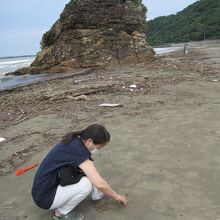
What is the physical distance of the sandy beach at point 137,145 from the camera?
3875 millimetres

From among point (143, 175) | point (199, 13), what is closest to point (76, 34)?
point (143, 175)

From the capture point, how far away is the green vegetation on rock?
100 metres

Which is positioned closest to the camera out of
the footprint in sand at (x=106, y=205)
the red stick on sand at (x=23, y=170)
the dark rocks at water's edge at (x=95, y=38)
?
the footprint in sand at (x=106, y=205)

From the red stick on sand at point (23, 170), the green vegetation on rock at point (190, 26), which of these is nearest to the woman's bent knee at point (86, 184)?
the red stick on sand at point (23, 170)

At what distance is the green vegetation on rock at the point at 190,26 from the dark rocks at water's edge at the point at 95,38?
73.7 metres

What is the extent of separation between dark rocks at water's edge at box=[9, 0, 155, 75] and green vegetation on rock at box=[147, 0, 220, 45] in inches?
2903

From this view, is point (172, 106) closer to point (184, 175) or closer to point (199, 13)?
point (184, 175)

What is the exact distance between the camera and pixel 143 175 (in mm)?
4598

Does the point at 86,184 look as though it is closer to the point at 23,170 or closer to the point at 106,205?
the point at 106,205

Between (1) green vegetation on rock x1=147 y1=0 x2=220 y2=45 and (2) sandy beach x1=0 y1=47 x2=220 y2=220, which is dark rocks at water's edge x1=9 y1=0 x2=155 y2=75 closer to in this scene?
(2) sandy beach x1=0 y1=47 x2=220 y2=220

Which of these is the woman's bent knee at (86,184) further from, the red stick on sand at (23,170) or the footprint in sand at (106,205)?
the red stick on sand at (23,170)

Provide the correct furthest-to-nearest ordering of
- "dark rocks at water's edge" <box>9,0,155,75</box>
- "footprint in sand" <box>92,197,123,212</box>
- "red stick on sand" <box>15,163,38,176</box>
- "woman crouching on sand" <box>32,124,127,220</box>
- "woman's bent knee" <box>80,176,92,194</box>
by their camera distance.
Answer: "dark rocks at water's edge" <box>9,0,155,75</box> → "red stick on sand" <box>15,163,38,176</box> → "footprint in sand" <box>92,197,123,212</box> → "woman's bent knee" <box>80,176,92,194</box> → "woman crouching on sand" <box>32,124,127,220</box>

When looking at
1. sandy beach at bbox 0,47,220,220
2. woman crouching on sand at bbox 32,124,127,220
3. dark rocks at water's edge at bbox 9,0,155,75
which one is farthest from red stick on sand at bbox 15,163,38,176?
dark rocks at water's edge at bbox 9,0,155,75

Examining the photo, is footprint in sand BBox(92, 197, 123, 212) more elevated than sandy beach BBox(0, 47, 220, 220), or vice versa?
footprint in sand BBox(92, 197, 123, 212)
